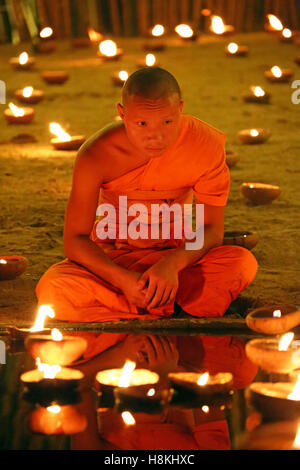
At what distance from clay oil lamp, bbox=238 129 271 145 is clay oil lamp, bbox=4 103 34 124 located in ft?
7.17

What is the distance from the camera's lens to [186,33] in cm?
1313

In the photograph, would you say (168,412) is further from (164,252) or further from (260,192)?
(260,192)

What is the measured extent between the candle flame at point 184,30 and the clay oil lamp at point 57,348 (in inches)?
421

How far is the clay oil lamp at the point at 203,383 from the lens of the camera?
269cm

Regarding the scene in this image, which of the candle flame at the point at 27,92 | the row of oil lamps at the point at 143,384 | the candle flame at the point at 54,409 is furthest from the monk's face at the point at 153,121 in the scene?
the candle flame at the point at 27,92

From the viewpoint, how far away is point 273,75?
9758mm

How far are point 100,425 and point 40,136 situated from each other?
5.68 metres

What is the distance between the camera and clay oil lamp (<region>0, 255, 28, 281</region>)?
4305 mm

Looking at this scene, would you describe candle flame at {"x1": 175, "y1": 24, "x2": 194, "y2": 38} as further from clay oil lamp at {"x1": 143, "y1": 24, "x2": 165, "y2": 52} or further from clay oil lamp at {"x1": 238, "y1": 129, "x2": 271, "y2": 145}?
clay oil lamp at {"x1": 238, "y1": 129, "x2": 271, "y2": 145}

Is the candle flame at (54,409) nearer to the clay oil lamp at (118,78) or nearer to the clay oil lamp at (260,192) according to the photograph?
the clay oil lamp at (260,192)

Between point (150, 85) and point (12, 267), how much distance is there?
1370mm

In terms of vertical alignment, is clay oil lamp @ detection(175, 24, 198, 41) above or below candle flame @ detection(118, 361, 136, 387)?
above

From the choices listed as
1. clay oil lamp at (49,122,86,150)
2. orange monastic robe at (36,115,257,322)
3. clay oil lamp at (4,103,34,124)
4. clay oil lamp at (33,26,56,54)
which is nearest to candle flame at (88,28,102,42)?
clay oil lamp at (33,26,56,54)

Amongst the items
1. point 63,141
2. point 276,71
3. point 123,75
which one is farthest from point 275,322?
point 276,71
